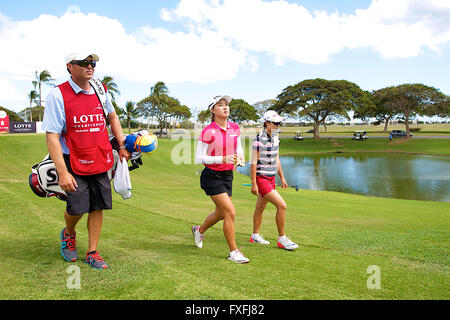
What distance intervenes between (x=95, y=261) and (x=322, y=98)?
69058 mm

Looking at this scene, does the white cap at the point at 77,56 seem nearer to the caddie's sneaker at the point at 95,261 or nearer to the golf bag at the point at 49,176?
the golf bag at the point at 49,176

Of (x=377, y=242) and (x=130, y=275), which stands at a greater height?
(x=130, y=275)

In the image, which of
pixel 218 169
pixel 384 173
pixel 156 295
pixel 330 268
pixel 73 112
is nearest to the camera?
pixel 156 295

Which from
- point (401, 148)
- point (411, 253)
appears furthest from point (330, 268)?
point (401, 148)

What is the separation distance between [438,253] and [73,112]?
552cm

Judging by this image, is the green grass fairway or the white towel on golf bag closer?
the green grass fairway

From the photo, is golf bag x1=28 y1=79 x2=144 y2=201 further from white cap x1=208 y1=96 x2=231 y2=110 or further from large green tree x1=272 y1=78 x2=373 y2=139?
large green tree x1=272 y1=78 x2=373 y2=139

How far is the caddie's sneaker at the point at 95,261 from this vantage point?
12.8 ft

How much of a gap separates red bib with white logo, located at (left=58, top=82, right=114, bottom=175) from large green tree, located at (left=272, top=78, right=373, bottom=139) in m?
66.4

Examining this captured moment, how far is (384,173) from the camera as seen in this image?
30453 millimetres

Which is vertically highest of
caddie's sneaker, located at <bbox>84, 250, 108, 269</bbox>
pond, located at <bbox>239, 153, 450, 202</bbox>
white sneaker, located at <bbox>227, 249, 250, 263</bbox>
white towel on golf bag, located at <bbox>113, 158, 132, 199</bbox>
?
white towel on golf bag, located at <bbox>113, 158, 132, 199</bbox>

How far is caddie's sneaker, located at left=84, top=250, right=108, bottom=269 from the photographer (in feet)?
12.8

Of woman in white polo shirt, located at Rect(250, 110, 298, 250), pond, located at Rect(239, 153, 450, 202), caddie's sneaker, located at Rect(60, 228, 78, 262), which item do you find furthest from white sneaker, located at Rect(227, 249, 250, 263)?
pond, located at Rect(239, 153, 450, 202)
